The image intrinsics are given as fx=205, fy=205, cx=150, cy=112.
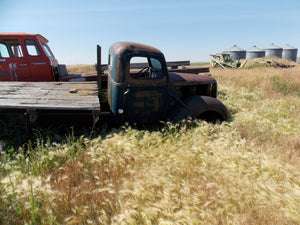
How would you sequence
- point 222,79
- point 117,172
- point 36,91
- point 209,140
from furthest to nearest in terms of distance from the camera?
point 222,79
point 36,91
point 209,140
point 117,172

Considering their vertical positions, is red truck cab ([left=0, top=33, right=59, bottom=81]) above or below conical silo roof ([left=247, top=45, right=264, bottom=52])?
below

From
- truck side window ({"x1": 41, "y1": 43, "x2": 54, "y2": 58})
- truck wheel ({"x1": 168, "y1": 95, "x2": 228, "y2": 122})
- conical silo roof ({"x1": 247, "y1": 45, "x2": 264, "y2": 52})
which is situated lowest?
truck wheel ({"x1": 168, "y1": 95, "x2": 228, "y2": 122})

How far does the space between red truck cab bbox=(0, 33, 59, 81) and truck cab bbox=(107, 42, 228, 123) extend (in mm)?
3199

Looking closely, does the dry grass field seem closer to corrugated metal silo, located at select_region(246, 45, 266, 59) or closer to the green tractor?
the green tractor

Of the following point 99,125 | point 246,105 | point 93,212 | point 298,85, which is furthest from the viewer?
point 298,85

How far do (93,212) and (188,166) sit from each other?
4.45 feet

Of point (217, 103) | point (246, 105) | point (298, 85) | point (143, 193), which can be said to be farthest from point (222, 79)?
point (143, 193)

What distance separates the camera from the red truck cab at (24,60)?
5.91m

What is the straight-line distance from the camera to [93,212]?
2.16m

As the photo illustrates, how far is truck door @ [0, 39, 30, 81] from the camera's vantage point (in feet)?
19.3

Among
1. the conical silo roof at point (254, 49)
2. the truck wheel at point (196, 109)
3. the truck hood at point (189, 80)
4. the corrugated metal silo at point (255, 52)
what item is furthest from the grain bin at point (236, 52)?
the truck wheel at point (196, 109)

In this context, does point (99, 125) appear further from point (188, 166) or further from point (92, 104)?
point (188, 166)

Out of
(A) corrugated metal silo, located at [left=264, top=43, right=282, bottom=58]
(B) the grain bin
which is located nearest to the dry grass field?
(B) the grain bin

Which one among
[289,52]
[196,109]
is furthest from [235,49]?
[196,109]
